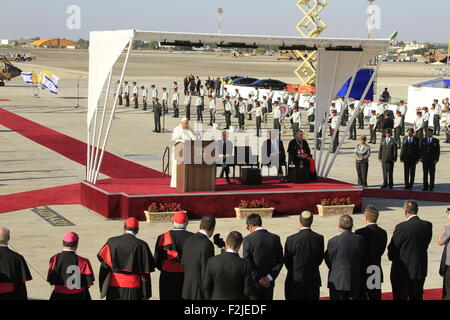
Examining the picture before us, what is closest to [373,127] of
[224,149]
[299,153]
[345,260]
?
[299,153]

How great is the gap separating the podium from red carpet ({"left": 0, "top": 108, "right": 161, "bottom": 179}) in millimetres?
4959

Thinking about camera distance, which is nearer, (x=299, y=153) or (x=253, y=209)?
(x=253, y=209)

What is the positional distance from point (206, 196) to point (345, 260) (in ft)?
25.3

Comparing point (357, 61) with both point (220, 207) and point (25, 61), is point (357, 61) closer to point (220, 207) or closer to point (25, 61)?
point (220, 207)

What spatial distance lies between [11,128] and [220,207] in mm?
17733

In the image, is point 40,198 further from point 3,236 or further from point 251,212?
point 3,236

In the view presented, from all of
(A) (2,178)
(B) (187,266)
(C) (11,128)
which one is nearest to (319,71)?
(A) (2,178)

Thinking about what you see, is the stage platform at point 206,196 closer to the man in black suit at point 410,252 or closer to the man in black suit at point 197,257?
the man in black suit at point 410,252

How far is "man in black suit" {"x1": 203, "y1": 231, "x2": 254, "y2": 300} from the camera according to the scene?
8195 mm

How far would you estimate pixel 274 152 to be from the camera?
62.1 ft

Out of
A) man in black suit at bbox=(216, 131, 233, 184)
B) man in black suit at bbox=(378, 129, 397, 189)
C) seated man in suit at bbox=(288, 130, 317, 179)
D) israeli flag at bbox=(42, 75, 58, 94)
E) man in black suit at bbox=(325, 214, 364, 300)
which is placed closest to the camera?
man in black suit at bbox=(325, 214, 364, 300)

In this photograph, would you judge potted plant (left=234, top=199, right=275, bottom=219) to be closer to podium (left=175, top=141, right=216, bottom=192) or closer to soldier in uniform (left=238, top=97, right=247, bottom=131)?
podium (left=175, top=141, right=216, bottom=192)

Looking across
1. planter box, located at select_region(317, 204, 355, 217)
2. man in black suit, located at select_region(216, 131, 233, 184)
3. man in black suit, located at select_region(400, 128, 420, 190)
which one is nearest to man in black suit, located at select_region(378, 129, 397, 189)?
man in black suit, located at select_region(400, 128, 420, 190)

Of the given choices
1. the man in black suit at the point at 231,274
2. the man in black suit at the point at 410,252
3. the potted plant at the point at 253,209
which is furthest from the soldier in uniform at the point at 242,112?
the man in black suit at the point at 231,274
